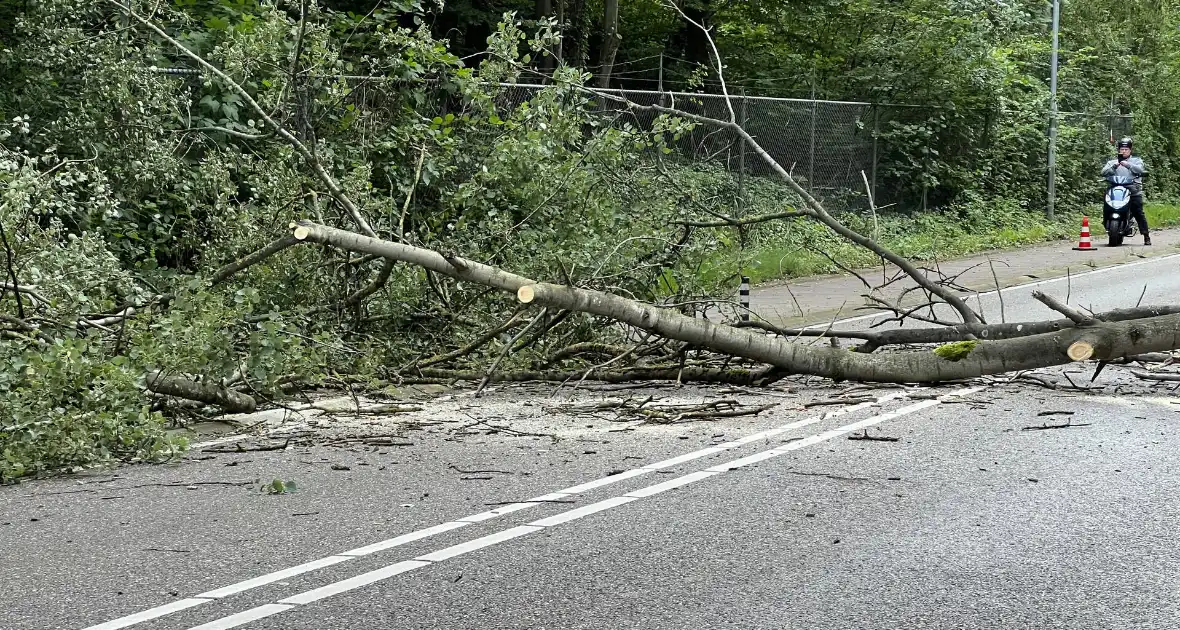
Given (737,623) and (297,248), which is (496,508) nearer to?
(737,623)

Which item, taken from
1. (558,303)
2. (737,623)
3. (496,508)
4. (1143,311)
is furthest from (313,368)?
(1143,311)

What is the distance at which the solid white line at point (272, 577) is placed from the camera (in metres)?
4.97

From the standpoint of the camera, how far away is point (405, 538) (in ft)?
18.8

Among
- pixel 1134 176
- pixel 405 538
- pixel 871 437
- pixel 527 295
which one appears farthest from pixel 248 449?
pixel 1134 176

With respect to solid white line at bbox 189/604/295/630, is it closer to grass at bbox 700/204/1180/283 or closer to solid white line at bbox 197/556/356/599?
solid white line at bbox 197/556/356/599

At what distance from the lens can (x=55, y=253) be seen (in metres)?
9.54

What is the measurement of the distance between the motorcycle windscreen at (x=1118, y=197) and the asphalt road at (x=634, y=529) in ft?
59.7

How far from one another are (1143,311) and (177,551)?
695 centimetres

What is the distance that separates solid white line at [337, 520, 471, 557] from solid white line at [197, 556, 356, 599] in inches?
3.5

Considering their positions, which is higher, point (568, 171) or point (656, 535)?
point (568, 171)

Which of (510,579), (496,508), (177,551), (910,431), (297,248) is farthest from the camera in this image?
(297,248)

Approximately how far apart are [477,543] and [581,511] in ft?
2.33

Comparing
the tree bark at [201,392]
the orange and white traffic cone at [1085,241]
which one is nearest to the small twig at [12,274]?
the tree bark at [201,392]

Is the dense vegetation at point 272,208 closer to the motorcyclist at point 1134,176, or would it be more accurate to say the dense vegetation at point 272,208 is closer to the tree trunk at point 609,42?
the tree trunk at point 609,42
